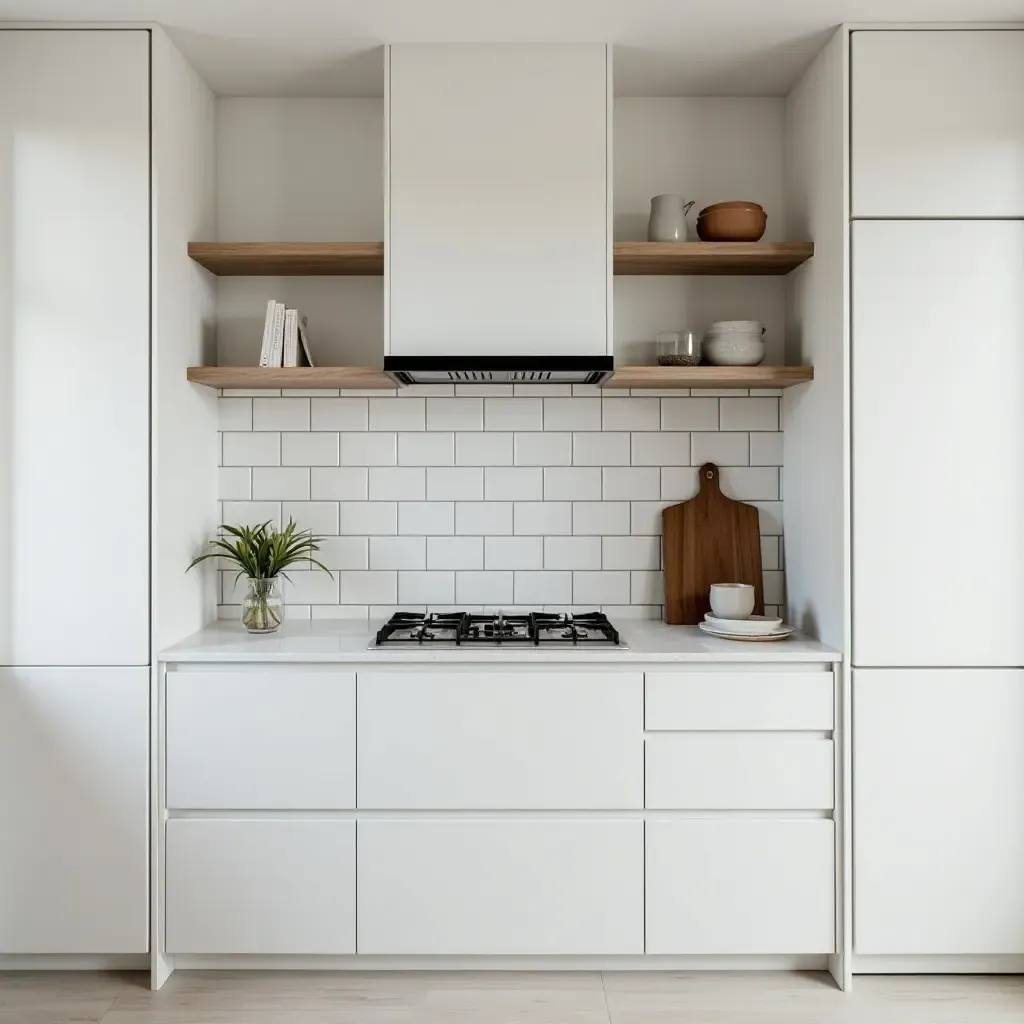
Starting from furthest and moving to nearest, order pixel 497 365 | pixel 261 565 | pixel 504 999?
pixel 261 565
pixel 497 365
pixel 504 999

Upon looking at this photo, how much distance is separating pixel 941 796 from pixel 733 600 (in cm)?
76

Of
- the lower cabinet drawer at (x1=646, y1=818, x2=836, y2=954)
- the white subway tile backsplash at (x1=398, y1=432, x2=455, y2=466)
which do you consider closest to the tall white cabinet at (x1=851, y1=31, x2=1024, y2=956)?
the lower cabinet drawer at (x1=646, y1=818, x2=836, y2=954)

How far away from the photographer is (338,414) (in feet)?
10.0

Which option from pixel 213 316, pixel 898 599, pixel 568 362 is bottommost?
pixel 898 599

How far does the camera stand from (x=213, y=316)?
304 centimetres

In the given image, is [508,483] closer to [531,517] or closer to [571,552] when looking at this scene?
[531,517]

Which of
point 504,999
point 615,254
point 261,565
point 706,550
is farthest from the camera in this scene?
point 706,550

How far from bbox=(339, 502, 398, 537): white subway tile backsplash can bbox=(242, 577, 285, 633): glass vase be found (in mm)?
355

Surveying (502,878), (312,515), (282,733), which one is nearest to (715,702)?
(502,878)

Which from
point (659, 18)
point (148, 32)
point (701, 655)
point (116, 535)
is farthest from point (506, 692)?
point (148, 32)

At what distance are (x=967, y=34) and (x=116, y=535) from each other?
267cm

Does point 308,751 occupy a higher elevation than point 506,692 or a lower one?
lower

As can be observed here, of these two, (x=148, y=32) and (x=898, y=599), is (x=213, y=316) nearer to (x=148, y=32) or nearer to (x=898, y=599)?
(x=148, y=32)

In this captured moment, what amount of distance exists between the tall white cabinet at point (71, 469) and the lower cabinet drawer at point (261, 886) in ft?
0.55
